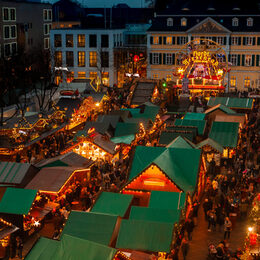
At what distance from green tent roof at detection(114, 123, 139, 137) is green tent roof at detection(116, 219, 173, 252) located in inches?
532

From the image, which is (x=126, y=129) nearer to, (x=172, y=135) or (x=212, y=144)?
(x=172, y=135)

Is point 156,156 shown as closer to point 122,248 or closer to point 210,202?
point 210,202

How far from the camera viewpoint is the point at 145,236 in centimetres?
1483

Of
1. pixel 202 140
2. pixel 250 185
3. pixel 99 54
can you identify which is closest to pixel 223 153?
pixel 202 140

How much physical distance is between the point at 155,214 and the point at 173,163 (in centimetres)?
424

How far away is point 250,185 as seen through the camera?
20.9 meters

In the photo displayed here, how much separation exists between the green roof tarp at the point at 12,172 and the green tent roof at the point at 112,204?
12.5 feet

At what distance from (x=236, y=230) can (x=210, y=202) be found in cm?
140

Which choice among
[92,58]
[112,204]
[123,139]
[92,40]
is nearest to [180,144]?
[123,139]

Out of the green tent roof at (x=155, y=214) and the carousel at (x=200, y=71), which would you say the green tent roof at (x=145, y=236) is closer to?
the green tent roof at (x=155, y=214)

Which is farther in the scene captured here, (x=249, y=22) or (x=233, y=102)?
(x=249, y=22)

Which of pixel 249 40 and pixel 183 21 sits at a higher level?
pixel 183 21

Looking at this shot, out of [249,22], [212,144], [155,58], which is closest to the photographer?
[212,144]

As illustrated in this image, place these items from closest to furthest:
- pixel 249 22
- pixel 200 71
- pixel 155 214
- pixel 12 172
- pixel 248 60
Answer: pixel 155 214 → pixel 12 172 → pixel 200 71 → pixel 249 22 → pixel 248 60
